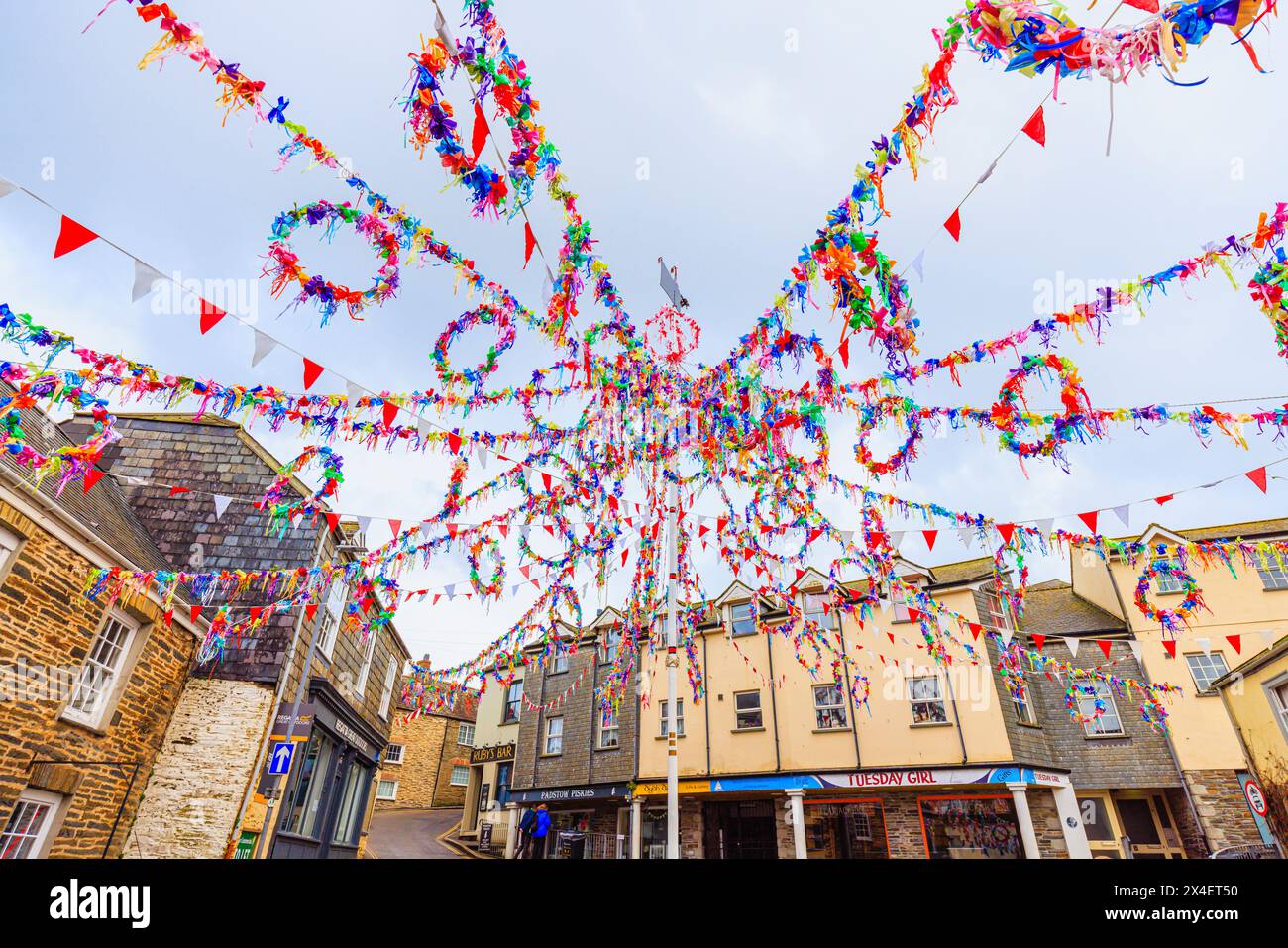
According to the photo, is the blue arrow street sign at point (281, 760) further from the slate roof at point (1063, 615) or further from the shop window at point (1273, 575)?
the shop window at point (1273, 575)

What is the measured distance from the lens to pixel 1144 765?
17062mm

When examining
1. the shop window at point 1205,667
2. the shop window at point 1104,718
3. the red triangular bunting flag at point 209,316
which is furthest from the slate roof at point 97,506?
the shop window at point 1205,667

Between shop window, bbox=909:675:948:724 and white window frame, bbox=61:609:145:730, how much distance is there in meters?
17.7

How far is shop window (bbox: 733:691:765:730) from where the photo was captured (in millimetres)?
19469

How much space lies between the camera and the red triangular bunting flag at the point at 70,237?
4.44 m

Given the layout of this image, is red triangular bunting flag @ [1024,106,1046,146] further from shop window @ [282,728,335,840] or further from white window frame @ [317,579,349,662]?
shop window @ [282,728,335,840]

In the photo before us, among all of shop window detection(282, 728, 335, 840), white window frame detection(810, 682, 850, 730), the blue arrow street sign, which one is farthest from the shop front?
the blue arrow street sign

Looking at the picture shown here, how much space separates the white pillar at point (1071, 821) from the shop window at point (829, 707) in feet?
18.6

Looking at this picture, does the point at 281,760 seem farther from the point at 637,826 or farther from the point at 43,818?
the point at 637,826

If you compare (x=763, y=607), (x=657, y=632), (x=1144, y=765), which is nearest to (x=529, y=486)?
(x=657, y=632)

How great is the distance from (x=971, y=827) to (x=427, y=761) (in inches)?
1043

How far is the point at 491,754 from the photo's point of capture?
26969 millimetres

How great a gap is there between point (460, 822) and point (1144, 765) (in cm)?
2583
